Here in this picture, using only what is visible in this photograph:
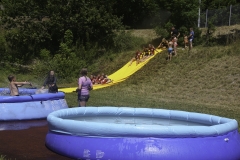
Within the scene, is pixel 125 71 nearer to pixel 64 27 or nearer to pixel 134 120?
pixel 64 27

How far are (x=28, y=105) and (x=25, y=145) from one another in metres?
3.14

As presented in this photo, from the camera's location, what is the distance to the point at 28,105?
1143 cm

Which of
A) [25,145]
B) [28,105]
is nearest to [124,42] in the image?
[28,105]

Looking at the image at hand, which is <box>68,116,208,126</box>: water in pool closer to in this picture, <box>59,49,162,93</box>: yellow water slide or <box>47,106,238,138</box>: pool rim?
<box>47,106,238,138</box>: pool rim

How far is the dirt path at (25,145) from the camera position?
750cm

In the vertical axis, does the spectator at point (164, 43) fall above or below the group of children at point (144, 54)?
above

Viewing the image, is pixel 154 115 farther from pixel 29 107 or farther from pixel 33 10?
pixel 33 10

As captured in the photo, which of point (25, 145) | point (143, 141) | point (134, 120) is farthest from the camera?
point (134, 120)

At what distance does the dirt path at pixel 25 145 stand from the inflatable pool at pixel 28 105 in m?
1.14

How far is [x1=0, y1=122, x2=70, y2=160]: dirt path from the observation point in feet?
24.6

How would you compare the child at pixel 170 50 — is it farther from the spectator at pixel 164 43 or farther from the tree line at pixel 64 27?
the tree line at pixel 64 27

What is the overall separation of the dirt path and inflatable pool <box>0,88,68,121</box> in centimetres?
114

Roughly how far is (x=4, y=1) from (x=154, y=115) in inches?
1075

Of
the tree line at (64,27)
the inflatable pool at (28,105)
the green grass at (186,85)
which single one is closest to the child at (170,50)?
the green grass at (186,85)
